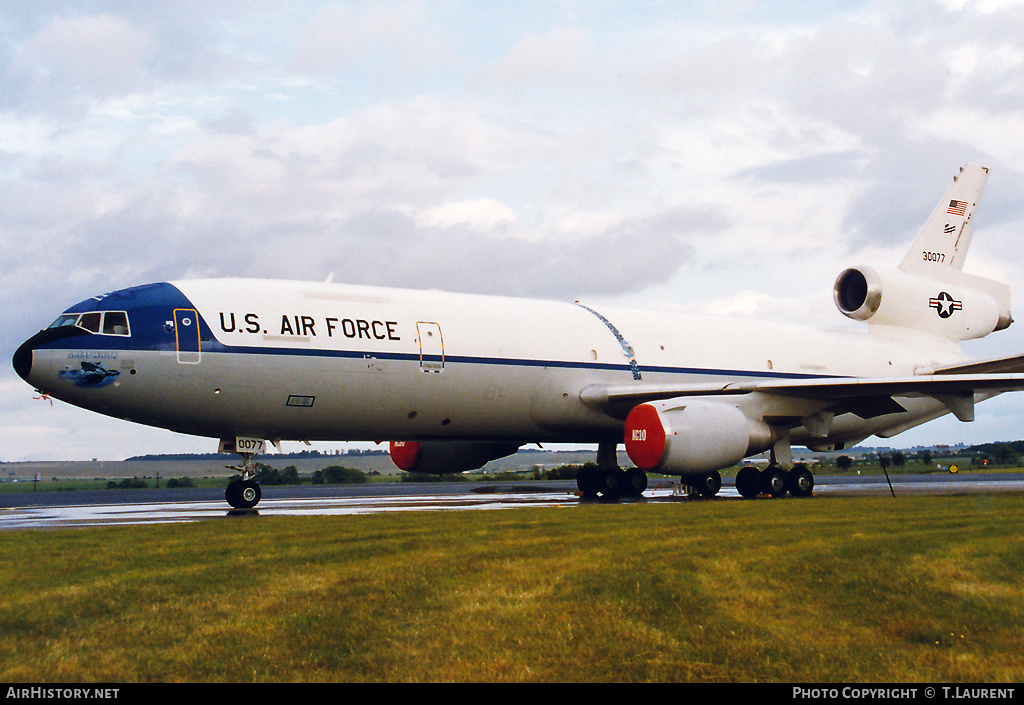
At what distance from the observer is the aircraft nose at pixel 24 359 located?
1708cm

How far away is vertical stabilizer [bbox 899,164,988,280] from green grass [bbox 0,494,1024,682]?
70.3ft

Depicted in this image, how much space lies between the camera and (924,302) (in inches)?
1192

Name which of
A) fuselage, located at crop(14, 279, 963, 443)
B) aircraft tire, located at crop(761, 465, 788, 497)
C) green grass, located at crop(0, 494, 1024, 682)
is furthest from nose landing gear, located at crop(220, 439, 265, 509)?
aircraft tire, located at crop(761, 465, 788, 497)

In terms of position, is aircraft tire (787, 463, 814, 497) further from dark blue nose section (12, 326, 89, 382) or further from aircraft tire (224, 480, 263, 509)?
dark blue nose section (12, 326, 89, 382)

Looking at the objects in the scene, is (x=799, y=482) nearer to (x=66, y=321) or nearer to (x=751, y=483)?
(x=751, y=483)

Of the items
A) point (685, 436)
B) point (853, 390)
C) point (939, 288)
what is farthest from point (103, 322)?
point (939, 288)

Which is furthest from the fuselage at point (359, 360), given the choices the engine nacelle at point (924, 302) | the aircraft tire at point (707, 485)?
the engine nacelle at point (924, 302)

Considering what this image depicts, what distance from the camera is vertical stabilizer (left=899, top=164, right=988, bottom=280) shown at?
30578 millimetres

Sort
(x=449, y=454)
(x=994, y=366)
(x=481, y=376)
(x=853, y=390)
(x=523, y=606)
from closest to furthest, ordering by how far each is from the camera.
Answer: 1. (x=523, y=606)
2. (x=481, y=376)
3. (x=853, y=390)
4. (x=994, y=366)
5. (x=449, y=454)

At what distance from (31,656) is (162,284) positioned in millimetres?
13508

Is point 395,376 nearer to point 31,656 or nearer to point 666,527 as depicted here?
point 666,527

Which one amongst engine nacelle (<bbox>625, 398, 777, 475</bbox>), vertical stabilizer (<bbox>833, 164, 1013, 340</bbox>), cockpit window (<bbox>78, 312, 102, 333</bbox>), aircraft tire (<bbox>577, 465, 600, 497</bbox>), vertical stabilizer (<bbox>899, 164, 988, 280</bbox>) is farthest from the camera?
vertical stabilizer (<bbox>899, 164, 988, 280</bbox>)

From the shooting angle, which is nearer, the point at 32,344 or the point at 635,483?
the point at 32,344

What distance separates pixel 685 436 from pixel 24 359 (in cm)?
1358
